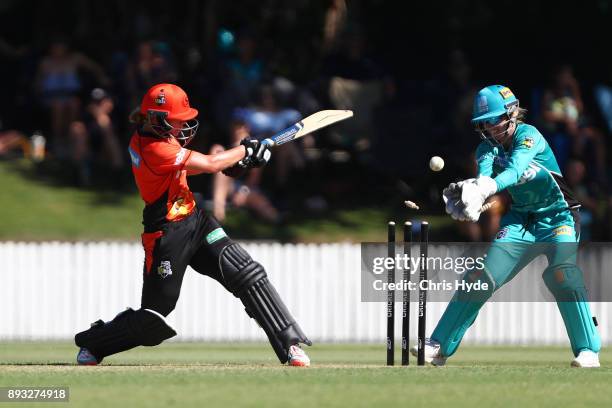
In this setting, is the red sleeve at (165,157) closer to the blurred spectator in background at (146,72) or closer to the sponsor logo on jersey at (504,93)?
the sponsor logo on jersey at (504,93)

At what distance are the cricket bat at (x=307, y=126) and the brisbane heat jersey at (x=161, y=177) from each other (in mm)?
827

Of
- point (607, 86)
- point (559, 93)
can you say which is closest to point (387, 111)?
point (559, 93)

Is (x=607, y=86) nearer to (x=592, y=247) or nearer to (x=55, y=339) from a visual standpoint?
(x=592, y=247)

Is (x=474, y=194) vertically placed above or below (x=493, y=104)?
below

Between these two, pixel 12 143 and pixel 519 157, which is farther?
pixel 12 143

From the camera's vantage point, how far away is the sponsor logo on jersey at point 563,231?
1023 centimetres

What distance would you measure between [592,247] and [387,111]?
3.02 meters

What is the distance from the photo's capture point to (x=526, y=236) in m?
10.3

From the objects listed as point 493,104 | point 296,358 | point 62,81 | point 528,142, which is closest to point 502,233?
point 528,142

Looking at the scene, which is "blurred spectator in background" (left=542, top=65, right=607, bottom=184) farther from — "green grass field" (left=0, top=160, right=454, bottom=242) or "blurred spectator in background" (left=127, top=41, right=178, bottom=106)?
"blurred spectator in background" (left=127, top=41, right=178, bottom=106)

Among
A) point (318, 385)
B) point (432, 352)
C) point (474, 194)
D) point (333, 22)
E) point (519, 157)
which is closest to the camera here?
point (318, 385)

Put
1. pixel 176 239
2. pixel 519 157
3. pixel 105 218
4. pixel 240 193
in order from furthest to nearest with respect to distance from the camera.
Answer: pixel 105 218 < pixel 240 193 < pixel 176 239 < pixel 519 157

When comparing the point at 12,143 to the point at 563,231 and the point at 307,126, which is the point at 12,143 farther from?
the point at 563,231

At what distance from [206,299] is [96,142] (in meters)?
2.85
